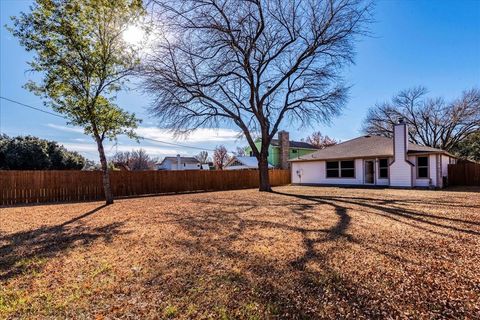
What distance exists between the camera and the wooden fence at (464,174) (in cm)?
1820

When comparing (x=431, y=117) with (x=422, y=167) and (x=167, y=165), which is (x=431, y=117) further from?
(x=167, y=165)

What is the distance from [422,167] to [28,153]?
23.4 meters

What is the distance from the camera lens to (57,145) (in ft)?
59.4

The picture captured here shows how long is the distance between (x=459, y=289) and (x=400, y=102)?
103 feet

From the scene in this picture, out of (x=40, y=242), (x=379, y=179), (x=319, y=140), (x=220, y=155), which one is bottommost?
(x=40, y=242)

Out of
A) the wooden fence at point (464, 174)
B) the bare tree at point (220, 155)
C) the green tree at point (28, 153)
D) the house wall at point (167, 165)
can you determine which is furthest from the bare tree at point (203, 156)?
the wooden fence at point (464, 174)

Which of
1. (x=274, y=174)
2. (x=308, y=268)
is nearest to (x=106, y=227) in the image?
(x=308, y=268)

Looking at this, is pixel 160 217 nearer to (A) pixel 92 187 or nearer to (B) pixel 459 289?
(B) pixel 459 289

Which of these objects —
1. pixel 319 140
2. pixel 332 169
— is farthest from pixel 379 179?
pixel 319 140

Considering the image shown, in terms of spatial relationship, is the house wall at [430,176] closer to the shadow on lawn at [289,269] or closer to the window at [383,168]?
the window at [383,168]

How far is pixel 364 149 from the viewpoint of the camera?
784 inches

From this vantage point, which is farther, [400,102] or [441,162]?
[400,102]

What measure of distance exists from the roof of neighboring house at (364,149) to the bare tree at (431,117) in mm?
10169

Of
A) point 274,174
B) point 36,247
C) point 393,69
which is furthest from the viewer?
point 274,174
